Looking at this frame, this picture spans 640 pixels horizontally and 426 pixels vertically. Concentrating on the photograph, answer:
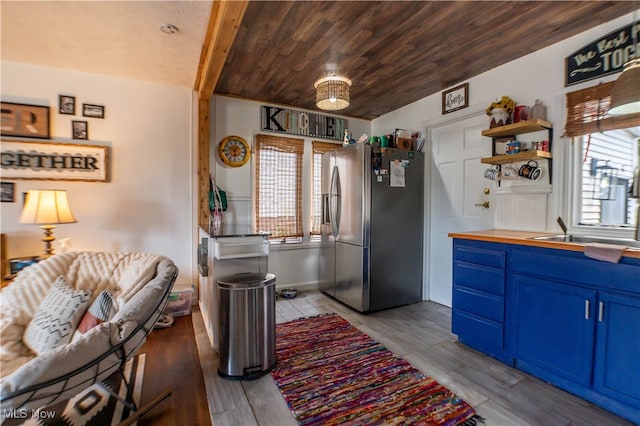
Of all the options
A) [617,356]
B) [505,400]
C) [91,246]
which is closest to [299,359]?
[505,400]

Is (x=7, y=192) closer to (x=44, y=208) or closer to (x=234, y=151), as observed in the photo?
(x=44, y=208)

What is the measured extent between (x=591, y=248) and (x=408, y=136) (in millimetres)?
2286

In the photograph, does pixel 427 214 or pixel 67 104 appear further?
pixel 427 214

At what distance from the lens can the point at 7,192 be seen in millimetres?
2586

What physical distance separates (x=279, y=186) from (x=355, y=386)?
255 cm

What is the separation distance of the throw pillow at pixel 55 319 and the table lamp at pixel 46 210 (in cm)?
109

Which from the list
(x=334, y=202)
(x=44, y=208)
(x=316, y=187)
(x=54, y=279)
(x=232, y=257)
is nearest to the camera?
(x=54, y=279)

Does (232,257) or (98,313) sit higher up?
(232,257)

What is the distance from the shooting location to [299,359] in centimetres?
217

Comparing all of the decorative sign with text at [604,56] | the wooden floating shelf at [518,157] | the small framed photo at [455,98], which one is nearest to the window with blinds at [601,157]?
the decorative sign with text at [604,56]

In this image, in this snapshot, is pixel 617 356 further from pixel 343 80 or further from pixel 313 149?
pixel 313 149

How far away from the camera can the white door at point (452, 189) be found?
293 cm

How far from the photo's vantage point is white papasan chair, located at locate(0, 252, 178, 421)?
3.40 feet

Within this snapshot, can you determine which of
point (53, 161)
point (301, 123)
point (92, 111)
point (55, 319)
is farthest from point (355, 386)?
point (92, 111)
